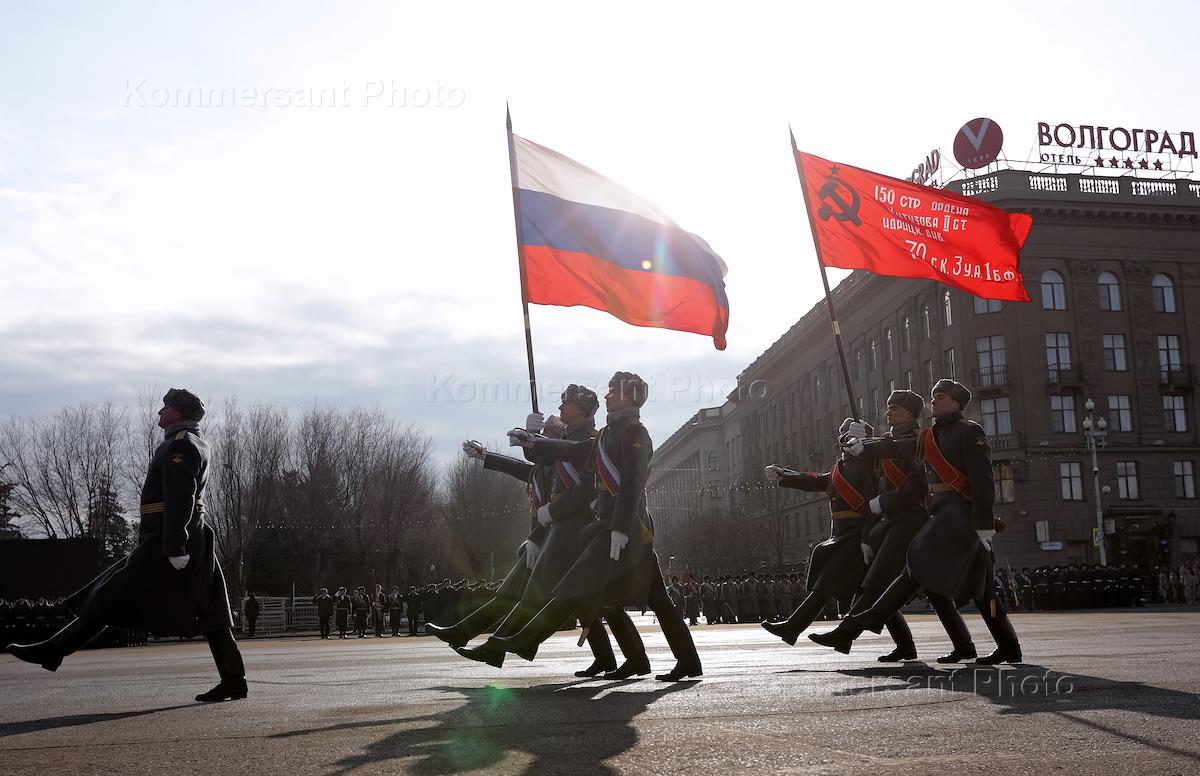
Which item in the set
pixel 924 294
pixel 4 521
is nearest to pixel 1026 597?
Answer: pixel 924 294

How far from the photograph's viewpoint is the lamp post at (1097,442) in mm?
50594

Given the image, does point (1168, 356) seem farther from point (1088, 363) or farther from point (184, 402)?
point (184, 402)

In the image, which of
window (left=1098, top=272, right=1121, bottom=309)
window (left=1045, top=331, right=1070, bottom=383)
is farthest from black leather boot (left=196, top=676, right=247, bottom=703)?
window (left=1098, top=272, right=1121, bottom=309)

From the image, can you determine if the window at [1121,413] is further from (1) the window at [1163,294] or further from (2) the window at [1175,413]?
(1) the window at [1163,294]

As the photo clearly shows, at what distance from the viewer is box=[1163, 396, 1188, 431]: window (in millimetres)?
57031

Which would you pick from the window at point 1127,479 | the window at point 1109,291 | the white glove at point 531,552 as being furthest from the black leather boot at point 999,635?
the window at point 1109,291

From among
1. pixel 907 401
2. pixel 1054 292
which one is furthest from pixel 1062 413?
pixel 907 401

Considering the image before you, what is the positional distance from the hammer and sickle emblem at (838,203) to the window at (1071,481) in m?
45.6

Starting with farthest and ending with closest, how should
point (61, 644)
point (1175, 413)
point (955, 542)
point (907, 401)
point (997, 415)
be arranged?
point (1175, 413)
point (997, 415)
point (907, 401)
point (955, 542)
point (61, 644)

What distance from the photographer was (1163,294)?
5775 cm

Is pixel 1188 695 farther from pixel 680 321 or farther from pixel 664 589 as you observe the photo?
pixel 680 321

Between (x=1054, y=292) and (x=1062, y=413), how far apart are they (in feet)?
17.0

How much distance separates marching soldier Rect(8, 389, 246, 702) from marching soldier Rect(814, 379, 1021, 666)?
410 centimetres

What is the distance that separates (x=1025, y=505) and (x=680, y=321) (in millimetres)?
45396
